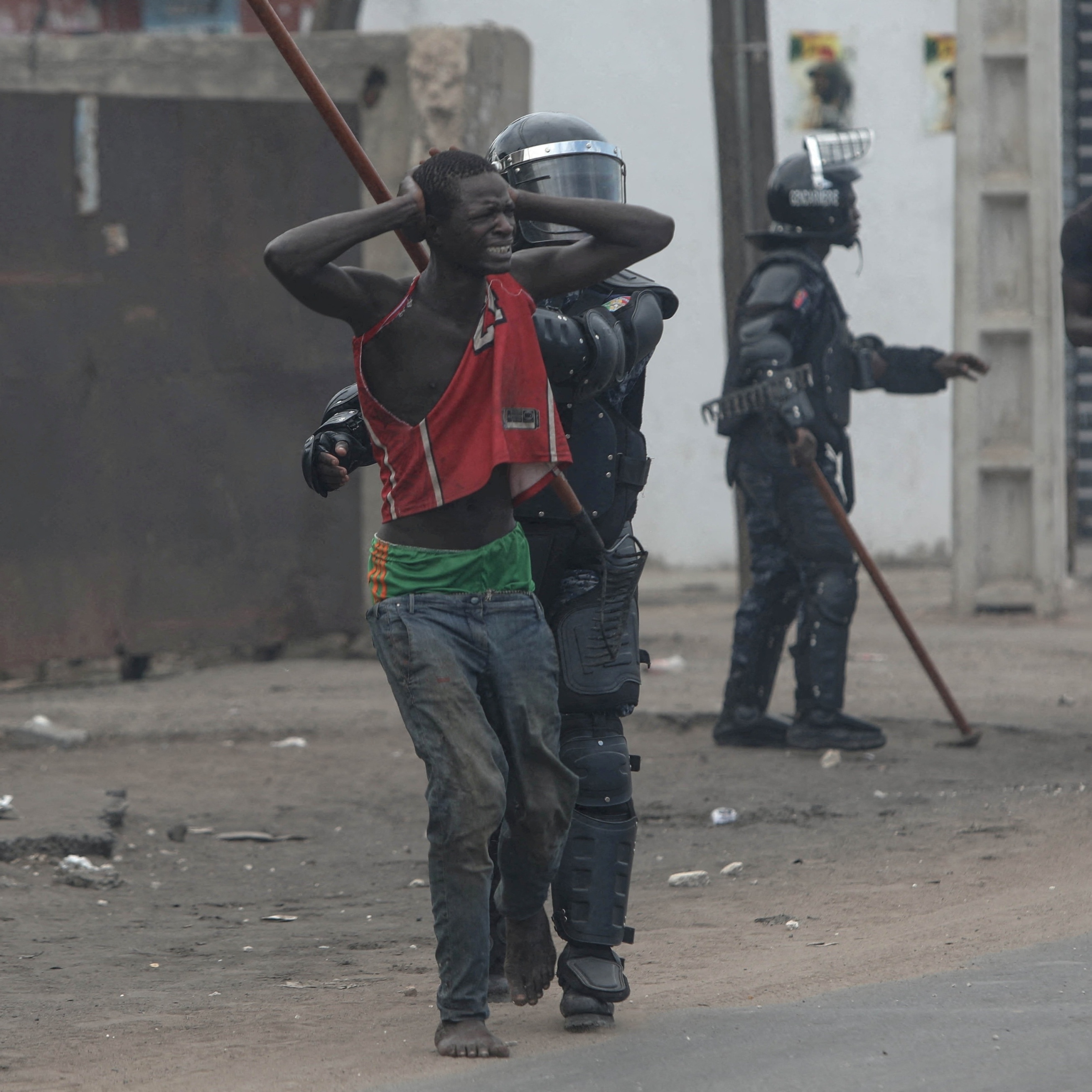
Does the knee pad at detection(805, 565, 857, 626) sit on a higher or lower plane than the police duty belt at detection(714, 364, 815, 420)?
lower

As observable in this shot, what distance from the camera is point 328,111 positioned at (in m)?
3.46

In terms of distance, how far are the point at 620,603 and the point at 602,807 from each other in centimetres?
41

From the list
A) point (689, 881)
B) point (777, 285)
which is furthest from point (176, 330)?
point (689, 881)

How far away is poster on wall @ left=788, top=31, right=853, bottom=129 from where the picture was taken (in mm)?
14023

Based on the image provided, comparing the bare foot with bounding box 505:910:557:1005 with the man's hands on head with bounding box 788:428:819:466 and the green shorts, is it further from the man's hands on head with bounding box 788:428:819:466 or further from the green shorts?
the man's hands on head with bounding box 788:428:819:466

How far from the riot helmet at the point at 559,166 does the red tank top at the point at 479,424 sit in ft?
1.68

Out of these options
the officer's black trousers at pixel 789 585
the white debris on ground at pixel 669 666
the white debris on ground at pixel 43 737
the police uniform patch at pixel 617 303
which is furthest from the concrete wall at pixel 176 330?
the police uniform patch at pixel 617 303

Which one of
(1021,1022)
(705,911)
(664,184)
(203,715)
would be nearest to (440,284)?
(1021,1022)

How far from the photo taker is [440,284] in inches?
135

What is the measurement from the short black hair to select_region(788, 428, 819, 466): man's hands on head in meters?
3.53

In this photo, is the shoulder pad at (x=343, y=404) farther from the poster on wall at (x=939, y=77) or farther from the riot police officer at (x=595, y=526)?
the poster on wall at (x=939, y=77)

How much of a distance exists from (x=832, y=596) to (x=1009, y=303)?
526cm

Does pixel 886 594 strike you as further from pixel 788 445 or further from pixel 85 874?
pixel 85 874

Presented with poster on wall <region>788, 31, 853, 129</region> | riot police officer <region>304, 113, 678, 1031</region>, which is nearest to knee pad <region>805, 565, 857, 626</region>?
riot police officer <region>304, 113, 678, 1031</region>
